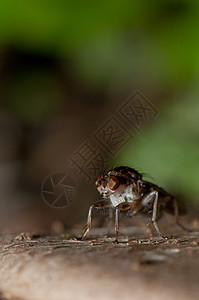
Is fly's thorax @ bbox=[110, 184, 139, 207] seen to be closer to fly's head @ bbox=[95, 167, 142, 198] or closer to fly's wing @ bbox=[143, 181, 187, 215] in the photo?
fly's head @ bbox=[95, 167, 142, 198]

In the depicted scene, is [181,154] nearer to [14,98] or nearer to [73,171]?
[73,171]

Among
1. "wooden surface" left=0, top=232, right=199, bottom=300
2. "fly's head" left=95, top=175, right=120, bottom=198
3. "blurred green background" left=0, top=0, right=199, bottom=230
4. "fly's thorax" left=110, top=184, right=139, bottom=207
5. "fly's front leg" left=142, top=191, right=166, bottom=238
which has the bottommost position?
"wooden surface" left=0, top=232, right=199, bottom=300

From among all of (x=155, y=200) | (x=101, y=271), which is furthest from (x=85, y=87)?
(x=101, y=271)

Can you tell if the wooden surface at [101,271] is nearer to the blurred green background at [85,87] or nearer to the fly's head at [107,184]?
the fly's head at [107,184]

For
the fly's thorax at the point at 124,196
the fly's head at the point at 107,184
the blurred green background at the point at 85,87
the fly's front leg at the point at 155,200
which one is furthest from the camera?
the blurred green background at the point at 85,87

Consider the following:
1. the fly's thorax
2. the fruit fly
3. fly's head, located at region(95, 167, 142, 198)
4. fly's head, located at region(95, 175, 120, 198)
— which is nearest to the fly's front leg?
the fruit fly

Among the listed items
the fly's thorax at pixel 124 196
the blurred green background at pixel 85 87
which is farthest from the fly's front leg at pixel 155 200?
the blurred green background at pixel 85 87

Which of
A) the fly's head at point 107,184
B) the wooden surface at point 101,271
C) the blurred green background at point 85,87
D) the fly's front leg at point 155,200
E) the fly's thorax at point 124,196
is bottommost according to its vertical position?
the wooden surface at point 101,271
